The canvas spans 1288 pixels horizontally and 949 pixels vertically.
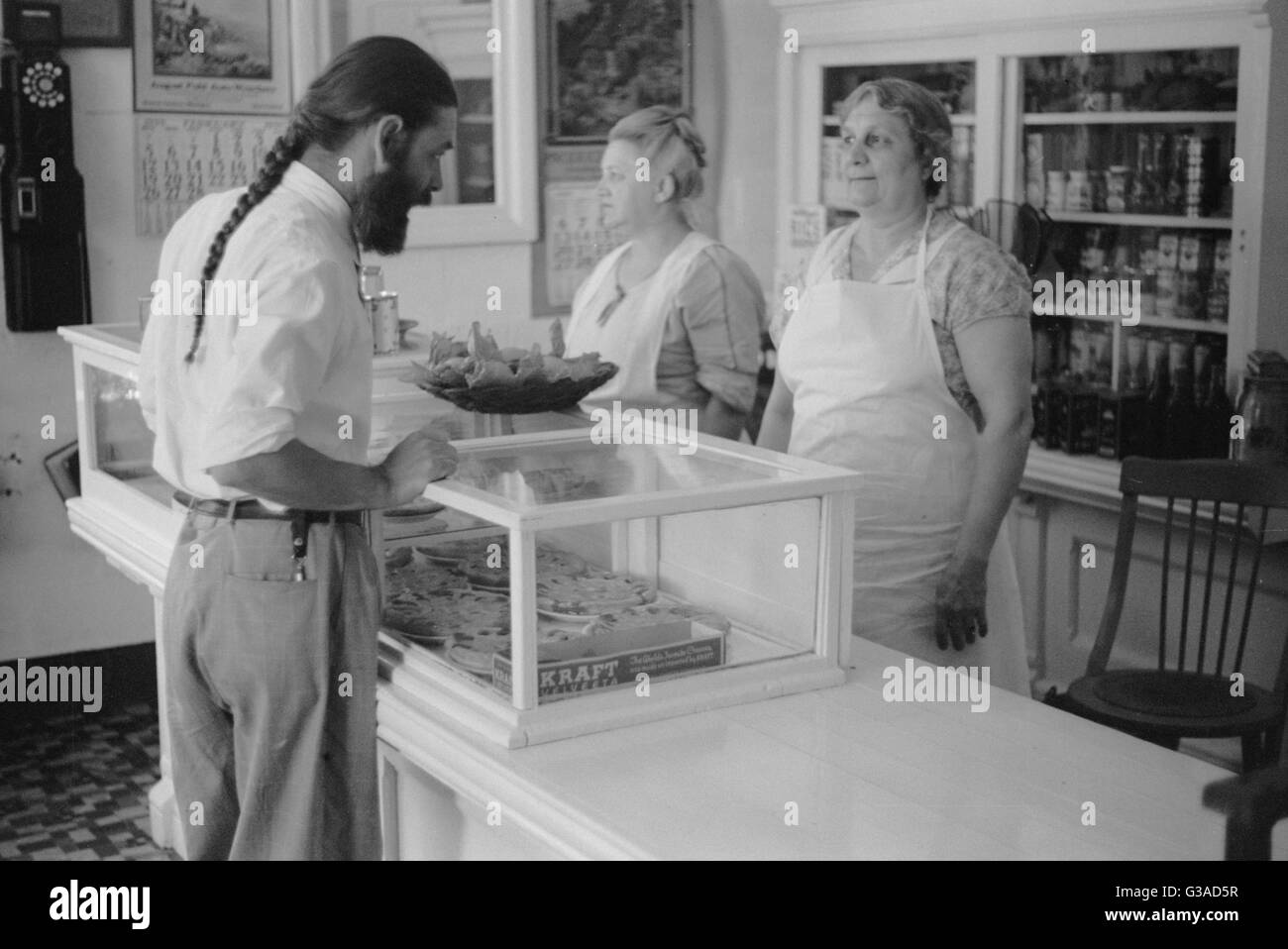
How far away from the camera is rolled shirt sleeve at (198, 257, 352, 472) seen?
207 centimetres

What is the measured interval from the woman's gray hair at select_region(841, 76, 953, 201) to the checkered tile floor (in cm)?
244

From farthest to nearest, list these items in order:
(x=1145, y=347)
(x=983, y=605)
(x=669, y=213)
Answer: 1. (x=1145, y=347)
2. (x=669, y=213)
3. (x=983, y=605)

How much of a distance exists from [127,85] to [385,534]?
272 cm

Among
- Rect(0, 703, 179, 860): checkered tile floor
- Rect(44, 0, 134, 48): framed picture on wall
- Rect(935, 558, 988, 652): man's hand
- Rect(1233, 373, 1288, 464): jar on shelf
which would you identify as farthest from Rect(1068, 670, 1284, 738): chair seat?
Rect(44, 0, 134, 48): framed picture on wall

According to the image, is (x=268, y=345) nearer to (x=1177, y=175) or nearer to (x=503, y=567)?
(x=503, y=567)

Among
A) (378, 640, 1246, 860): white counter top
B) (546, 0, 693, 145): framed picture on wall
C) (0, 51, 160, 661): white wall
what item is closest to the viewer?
(378, 640, 1246, 860): white counter top

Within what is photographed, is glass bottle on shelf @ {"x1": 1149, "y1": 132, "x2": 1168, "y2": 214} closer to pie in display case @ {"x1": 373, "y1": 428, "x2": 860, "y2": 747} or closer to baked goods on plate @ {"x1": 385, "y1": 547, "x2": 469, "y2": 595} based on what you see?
pie in display case @ {"x1": 373, "y1": 428, "x2": 860, "y2": 747}

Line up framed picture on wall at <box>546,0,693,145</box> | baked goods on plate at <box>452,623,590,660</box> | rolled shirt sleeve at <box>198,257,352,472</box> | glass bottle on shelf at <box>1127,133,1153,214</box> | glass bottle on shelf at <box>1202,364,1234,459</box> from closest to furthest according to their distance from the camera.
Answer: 1. rolled shirt sleeve at <box>198,257,352,472</box>
2. baked goods on plate at <box>452,623,590,660</box>
3. glass bottle on shelf at <box>1202,364,1234,459</box>
4. glass bottle on shelf at <box>1127,133,1153,214</box>
5. framed picture on wall at <box>546,0,693,145</box>

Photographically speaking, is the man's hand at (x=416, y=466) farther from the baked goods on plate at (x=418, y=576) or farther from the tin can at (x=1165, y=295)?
the tin can at (x=1165, y=295)

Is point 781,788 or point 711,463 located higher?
point 711,463

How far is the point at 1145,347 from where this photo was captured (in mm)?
4594
